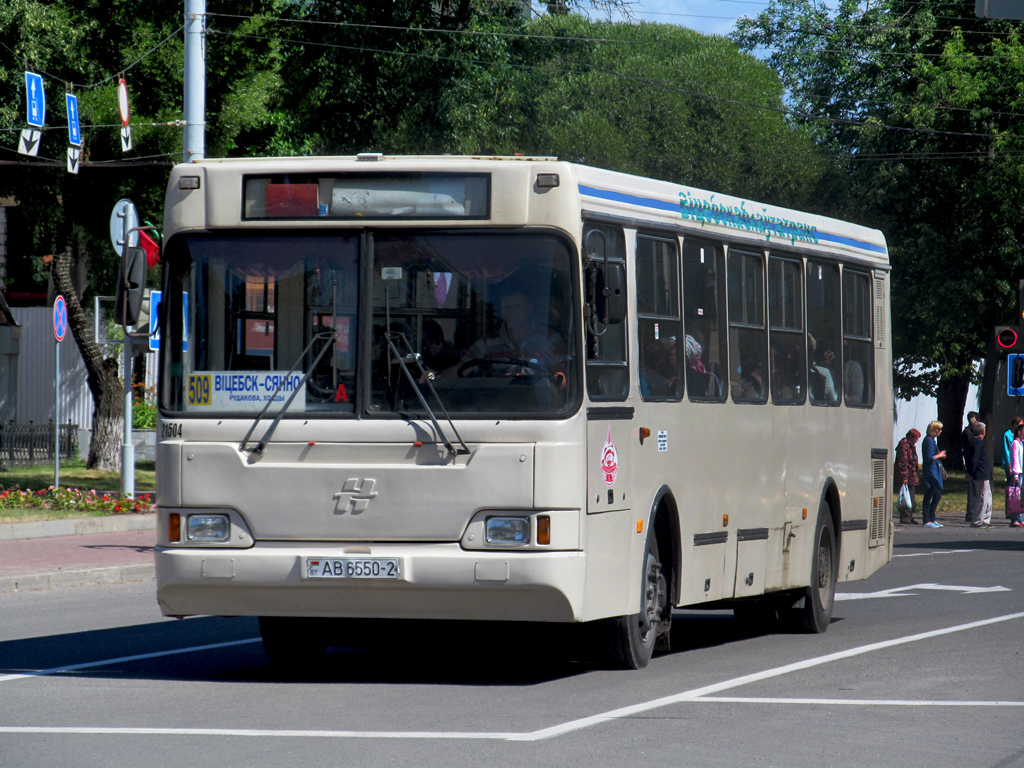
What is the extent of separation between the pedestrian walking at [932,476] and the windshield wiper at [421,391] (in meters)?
21.6

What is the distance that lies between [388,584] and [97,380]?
25.4m

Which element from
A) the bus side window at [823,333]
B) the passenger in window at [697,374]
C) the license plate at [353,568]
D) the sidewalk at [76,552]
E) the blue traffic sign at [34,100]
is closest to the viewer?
the license plate at [353,568]

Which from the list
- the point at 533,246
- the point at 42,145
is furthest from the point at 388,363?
the point at 42,145

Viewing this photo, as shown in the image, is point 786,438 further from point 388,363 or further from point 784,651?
point 388,363

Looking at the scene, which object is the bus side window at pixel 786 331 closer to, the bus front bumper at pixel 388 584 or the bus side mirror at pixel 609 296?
the bus side mirror at pixel 609 296

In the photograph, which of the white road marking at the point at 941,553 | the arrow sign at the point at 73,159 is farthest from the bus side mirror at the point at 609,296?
the arrow sign at the point at 73,159

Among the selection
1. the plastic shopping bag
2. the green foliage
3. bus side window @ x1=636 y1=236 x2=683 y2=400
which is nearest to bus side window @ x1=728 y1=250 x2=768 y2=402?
bus side window @ x1=636 y1=236 x2=683 y2=400

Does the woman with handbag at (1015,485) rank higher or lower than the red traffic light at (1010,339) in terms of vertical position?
lower

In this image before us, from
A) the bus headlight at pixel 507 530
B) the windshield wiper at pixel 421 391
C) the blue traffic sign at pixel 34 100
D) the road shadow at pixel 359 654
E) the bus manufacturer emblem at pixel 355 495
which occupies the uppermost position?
the blue traffic sign at pixel 34 100

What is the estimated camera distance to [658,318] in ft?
32.0

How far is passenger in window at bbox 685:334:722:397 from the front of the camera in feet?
33.2

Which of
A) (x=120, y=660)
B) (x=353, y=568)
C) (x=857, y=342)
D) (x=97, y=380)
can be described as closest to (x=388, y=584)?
(x=353, y=568)

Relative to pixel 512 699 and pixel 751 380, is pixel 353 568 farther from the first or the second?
pixel 751 380

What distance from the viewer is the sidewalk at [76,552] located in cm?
1606
